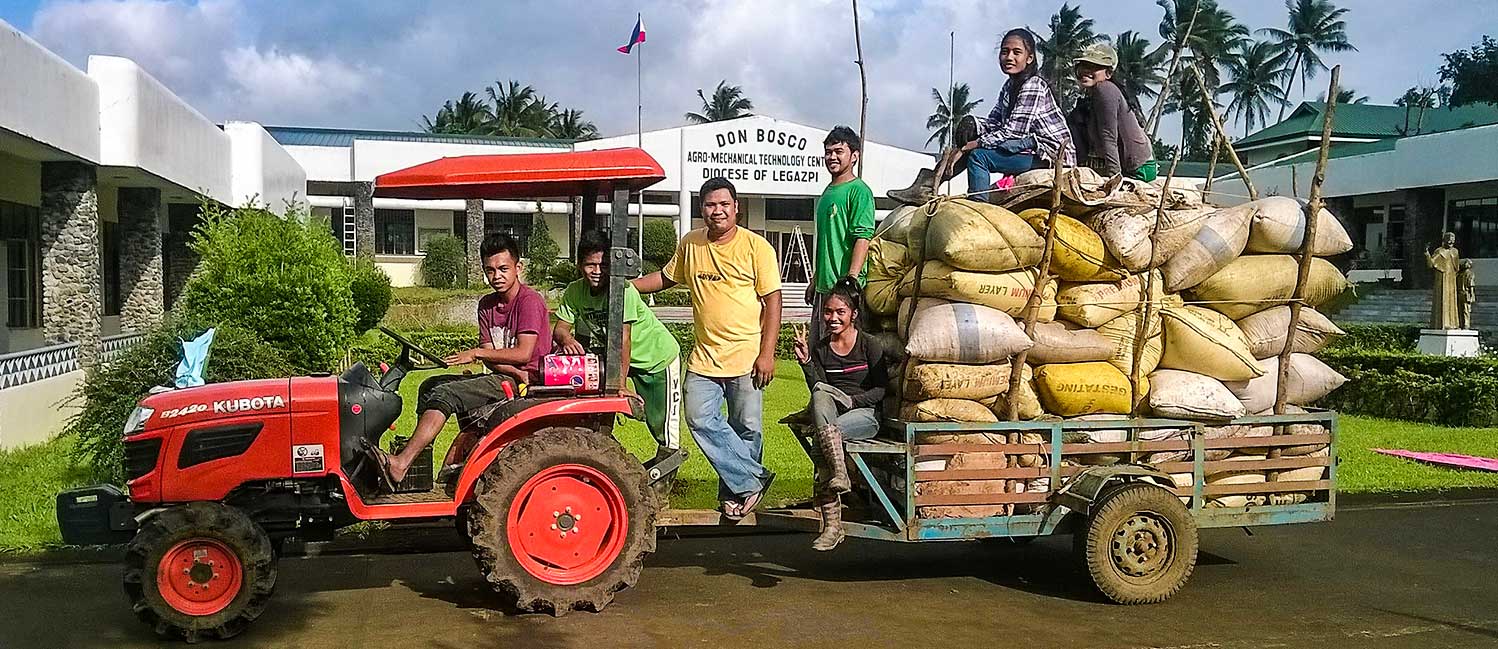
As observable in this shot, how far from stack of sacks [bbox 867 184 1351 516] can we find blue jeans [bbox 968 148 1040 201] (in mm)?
952

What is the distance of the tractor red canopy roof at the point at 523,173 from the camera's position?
5.30 m

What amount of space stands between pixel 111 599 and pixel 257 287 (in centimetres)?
457

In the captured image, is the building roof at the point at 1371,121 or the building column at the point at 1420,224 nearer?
the building column at the point at 1420,224

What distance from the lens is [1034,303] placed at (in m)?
5.72

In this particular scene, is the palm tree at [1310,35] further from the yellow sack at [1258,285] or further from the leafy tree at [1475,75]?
the yellow sack at [1258,285]

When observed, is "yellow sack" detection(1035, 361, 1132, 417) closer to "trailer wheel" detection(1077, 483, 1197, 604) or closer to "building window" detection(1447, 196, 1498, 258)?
"trailer wheel" detection(1077, 483, 1197, 604)

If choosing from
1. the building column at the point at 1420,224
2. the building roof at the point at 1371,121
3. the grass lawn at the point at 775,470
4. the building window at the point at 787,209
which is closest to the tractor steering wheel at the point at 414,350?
the grass lawn at the point at 775,470

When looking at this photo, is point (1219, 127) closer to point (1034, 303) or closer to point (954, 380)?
point (1034, 303)

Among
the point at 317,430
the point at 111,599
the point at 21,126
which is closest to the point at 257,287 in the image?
the point at 21,126

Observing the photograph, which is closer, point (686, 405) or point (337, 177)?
point (686, 405)

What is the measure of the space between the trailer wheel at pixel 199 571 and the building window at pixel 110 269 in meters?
17.7

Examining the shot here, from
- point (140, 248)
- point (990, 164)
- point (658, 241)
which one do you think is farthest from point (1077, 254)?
point (658, 241)

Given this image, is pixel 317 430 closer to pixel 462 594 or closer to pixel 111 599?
pixel 462 594

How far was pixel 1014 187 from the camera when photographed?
6145 mm
